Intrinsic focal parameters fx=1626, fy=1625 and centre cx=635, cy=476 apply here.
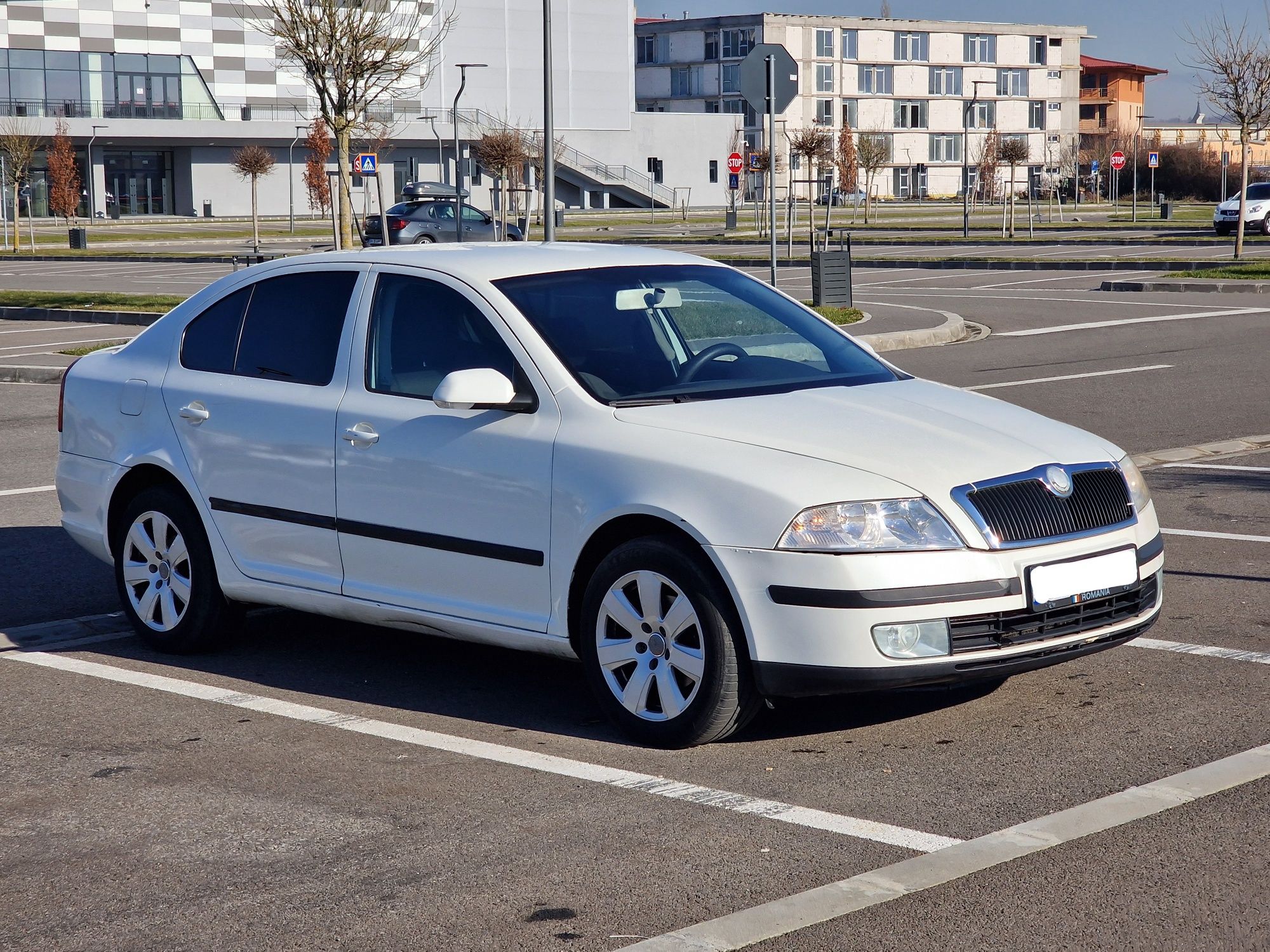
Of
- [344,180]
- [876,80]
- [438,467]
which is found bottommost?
[438,467]

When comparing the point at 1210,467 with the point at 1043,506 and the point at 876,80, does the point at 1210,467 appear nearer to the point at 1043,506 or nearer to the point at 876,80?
the point at 1043,506

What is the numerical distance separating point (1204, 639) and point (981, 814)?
2.28 metres

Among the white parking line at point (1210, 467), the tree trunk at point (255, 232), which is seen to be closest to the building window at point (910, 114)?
the tree trunk at point (255, 232)

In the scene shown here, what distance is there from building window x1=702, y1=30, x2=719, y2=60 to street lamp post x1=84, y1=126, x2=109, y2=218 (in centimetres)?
4987

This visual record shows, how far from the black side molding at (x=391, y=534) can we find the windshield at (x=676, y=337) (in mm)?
583

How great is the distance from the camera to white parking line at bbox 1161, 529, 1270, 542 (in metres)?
8.13

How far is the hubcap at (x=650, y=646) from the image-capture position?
496cm

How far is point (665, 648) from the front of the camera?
16.5 ft

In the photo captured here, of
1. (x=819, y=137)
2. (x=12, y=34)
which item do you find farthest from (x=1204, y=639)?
(x=12, y=34)

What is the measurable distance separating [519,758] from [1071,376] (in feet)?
38.2

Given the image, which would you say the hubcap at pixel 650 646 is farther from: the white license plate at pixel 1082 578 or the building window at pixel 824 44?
the building window at pixel 824 44

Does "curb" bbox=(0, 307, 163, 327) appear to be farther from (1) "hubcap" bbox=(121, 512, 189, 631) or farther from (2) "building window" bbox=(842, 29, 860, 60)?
(2) "building window" bbox=(842, 29, 860, 60)

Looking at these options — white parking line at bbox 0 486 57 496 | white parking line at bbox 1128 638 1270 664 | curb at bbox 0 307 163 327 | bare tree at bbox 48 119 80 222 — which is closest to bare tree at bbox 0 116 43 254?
bare tree at bbox 48 119 80 222

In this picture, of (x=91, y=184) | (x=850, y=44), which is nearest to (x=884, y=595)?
(x=91, y=184)
